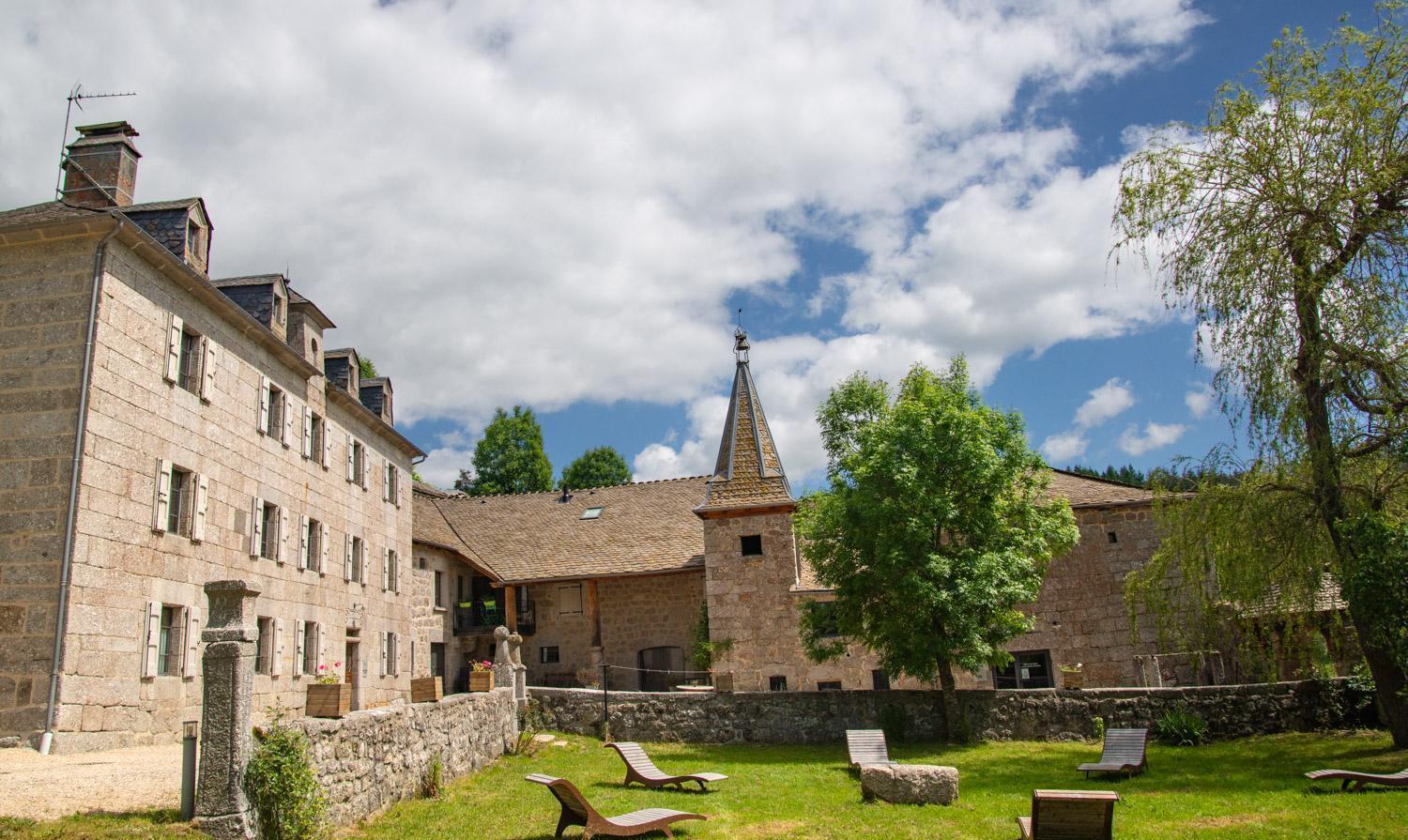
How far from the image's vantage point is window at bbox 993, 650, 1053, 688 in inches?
862

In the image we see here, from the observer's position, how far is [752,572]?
22.2 metres

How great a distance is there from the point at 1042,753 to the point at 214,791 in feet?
42.5

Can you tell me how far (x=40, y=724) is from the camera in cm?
1084

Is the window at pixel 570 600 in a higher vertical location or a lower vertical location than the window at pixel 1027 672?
higher

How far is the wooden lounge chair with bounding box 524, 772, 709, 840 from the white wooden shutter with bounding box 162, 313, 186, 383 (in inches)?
355

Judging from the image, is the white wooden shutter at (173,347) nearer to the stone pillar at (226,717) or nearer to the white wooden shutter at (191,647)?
the white wooden shutter at (191,647)

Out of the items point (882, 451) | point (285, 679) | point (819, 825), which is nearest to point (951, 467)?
point (882, 451)

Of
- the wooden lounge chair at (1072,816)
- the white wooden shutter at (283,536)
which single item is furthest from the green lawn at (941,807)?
the white wooden shutter at (283,536)

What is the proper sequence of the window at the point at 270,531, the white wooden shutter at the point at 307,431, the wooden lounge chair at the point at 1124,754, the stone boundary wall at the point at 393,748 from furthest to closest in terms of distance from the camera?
the white wooden shutter at the point at 307,431, the window at the point at 270,531, the wooden lounge chair at the point at 1124,754, the stone boundary wall at the point at 393,748

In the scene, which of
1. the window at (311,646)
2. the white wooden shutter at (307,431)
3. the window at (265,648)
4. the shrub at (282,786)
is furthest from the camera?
the white wooden shutter at (307,431)

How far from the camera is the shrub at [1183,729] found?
1562 centimetres

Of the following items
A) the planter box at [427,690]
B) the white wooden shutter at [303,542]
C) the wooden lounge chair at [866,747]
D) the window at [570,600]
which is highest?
the white wooden shutter at [303,542]

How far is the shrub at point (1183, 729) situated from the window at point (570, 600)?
15.7 meters

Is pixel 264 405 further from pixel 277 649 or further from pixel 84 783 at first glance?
pixel 84 783
